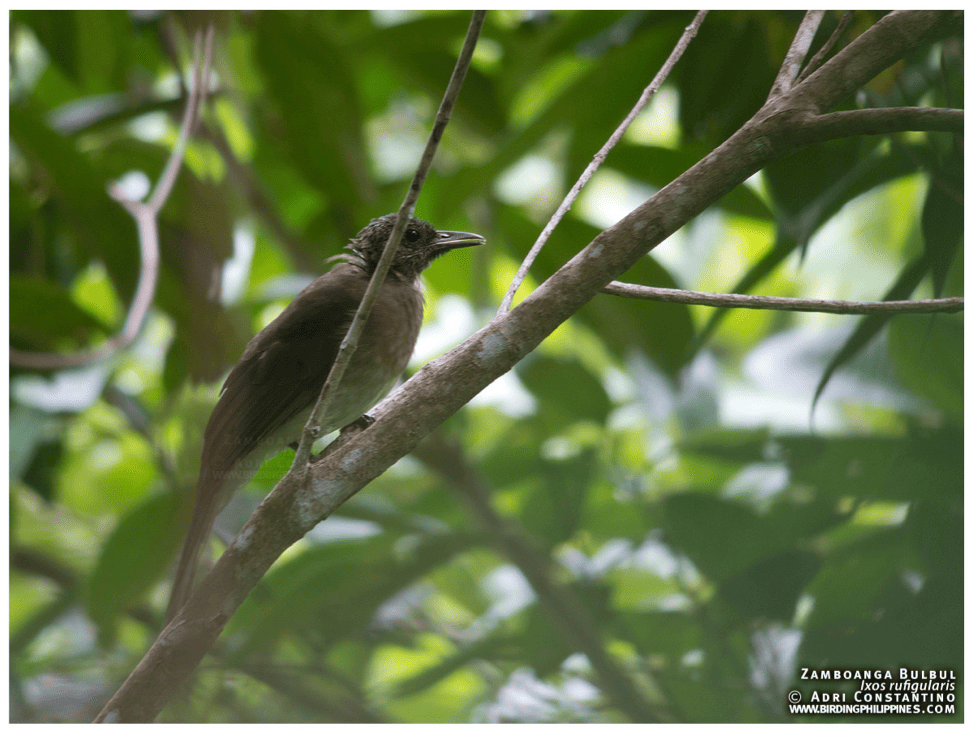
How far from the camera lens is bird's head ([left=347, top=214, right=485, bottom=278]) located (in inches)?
62.8

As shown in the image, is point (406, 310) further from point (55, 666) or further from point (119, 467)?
point (119, 467)

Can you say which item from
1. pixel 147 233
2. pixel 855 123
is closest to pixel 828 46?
pixel 855 123

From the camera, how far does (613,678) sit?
5.45 feet

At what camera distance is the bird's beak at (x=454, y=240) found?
1.59m

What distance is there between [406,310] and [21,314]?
966 millimetres

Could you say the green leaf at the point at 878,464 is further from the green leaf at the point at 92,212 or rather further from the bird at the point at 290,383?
the green leaf at the point at 92,212

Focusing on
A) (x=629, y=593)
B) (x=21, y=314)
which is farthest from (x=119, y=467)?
(x=629, y=593)

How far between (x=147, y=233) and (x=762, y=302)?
1.39 m

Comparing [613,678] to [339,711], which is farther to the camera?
[613,678]

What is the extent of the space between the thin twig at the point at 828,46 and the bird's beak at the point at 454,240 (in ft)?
2.24

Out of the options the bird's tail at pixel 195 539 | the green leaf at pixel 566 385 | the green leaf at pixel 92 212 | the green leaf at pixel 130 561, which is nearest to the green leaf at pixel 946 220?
the green leaf at pixel 566 385

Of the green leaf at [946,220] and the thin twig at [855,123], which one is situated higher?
the green leaf at [946,220]

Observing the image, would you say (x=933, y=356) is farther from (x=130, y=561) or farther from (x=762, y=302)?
(x=130, y=561)

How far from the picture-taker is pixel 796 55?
1.16 metres
